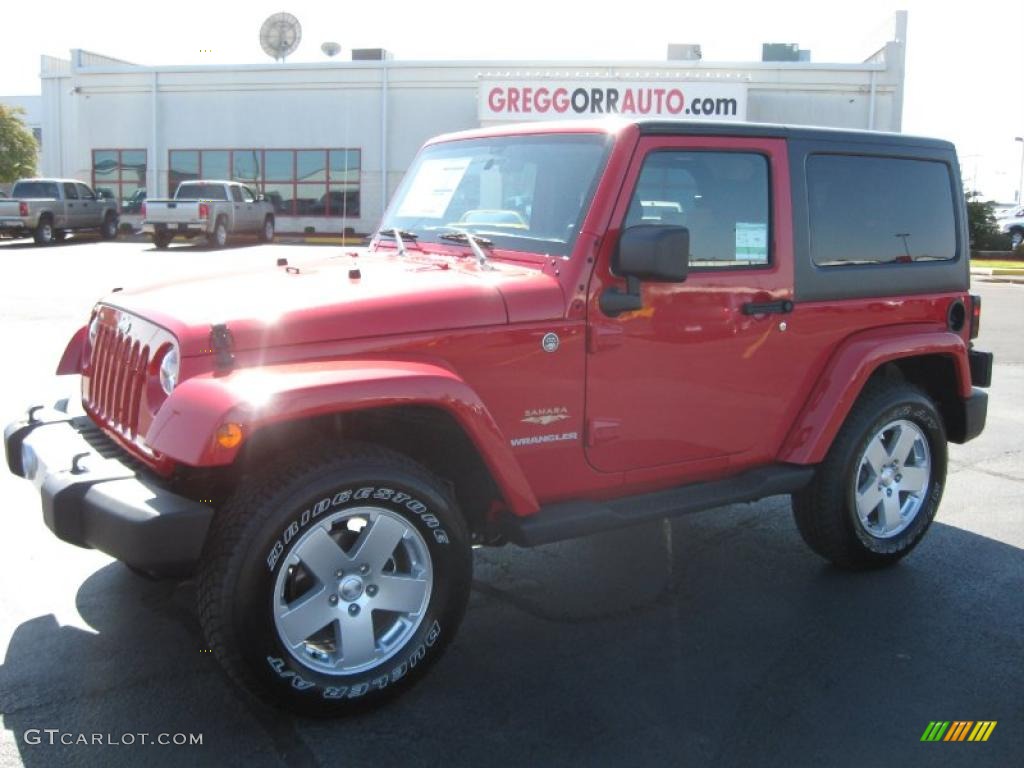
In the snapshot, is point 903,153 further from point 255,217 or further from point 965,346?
Answer: point 255,217

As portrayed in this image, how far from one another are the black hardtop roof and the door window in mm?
92

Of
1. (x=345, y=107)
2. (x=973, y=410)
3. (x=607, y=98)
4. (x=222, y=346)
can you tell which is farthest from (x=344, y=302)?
(x=345, y=107)

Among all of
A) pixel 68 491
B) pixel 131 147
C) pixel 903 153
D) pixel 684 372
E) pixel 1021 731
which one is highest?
pixel 131 147

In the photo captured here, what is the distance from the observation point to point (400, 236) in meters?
4.64

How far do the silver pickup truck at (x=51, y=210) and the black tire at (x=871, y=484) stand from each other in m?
27.8

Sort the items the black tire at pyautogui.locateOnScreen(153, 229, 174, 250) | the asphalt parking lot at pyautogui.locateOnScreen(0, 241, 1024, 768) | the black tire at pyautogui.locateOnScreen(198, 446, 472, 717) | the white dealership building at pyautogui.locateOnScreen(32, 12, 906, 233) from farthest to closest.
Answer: the white dealership building at pyautogui.locateOnScreen(32, 12, 906, 233) → the black tire at pyautogui.locateOnScreen(153, 229, 174, 250) → the asphalt parking lot at pyautogui.locateOnScreen(0, 241, 1024, 768) → the black tire at pyautogui.locateOnScreen(198, 446, 472, 717)

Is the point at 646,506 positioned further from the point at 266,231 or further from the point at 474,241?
the point at 266,231

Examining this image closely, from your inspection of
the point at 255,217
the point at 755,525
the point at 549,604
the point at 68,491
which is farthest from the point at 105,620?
the point at 255,217

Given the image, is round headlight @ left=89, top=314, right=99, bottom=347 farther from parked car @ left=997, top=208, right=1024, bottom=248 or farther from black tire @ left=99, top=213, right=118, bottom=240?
parked car @ left=997, top=208, right=1024, bottom=248

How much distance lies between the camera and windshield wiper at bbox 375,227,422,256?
4518mm

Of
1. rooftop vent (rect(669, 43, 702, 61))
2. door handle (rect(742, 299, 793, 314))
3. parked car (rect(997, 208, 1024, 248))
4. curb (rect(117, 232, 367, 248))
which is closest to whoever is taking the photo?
door handle (rect(742, 299, 793, 314))

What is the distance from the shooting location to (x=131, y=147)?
117 feet

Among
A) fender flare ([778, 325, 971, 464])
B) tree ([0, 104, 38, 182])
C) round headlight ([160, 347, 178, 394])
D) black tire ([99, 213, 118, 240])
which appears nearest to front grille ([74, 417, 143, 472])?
round headlight ([160, 347, 178, 394])

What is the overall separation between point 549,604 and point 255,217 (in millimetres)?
26805
